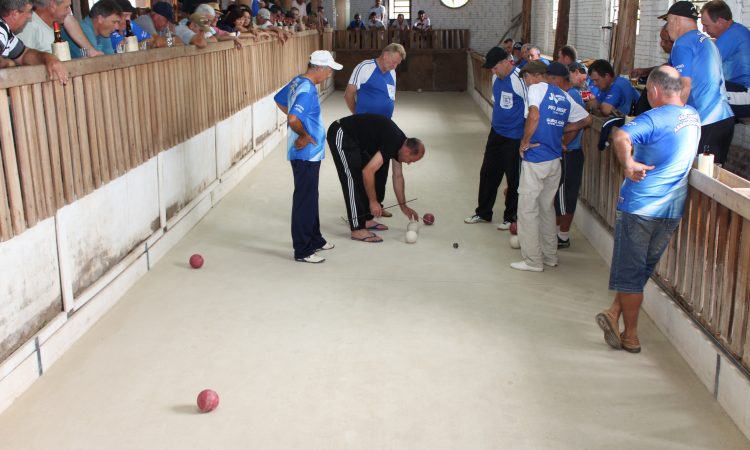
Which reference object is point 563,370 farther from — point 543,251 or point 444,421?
point 543,251

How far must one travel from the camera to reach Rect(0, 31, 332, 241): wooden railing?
3998 mm

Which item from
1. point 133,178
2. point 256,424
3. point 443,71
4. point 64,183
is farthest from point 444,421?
point 443,71

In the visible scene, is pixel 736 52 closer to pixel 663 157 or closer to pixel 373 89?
→ pixel 663 157

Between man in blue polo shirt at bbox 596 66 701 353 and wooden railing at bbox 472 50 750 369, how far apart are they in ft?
0.59

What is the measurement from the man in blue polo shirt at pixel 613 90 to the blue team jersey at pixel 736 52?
2.72 feet

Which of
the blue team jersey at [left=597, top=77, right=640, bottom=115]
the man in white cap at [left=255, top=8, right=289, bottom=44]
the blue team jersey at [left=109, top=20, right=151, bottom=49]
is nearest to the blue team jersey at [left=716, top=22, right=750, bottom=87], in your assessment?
the blue team jersey at [left=597, top=77, right=640, bottom=115]

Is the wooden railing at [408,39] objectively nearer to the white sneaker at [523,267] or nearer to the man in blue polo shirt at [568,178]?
the man in blue polo shirt at [568,178]

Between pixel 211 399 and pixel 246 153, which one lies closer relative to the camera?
pixel 211 399

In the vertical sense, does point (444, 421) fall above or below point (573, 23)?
below

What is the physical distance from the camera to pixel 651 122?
13.5ft

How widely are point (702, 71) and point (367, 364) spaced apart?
114 inches

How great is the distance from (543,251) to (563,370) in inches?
77.0

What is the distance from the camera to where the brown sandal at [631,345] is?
448 cm

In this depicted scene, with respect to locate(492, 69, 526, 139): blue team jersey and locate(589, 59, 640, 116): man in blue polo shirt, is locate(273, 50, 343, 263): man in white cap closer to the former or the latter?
locate(492, 69, 526, 139): blue team jersey
